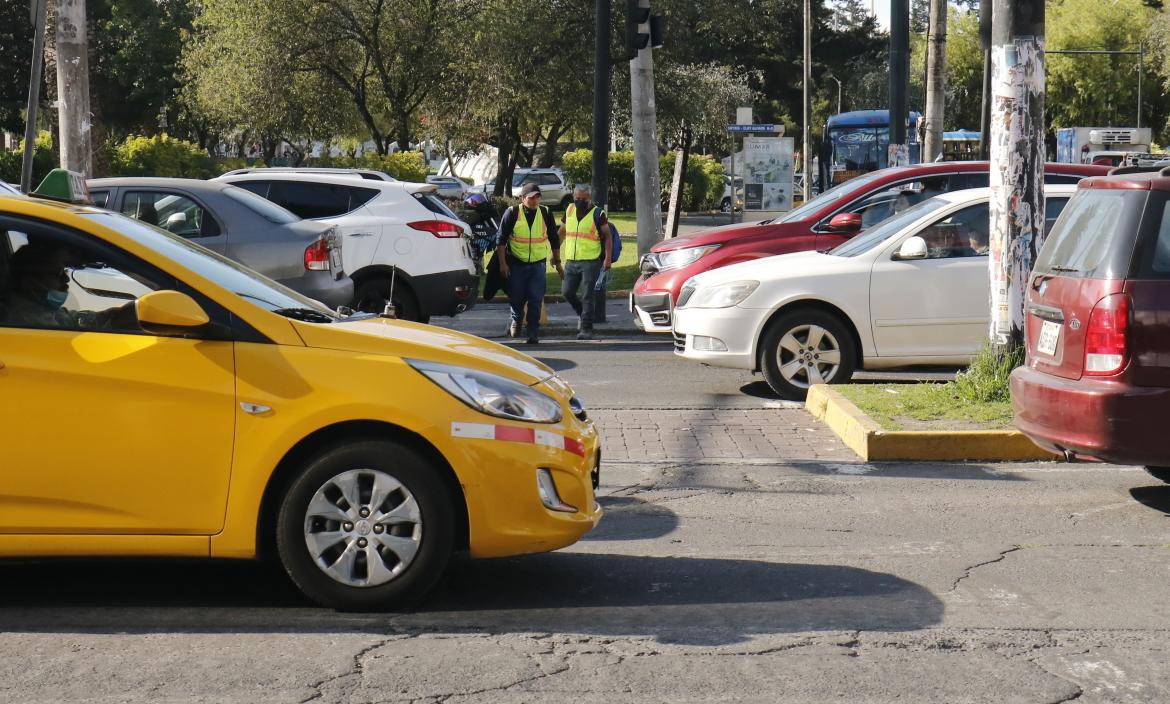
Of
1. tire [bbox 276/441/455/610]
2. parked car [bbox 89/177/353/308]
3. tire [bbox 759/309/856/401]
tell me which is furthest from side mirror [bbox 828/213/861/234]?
tire [bbox 276/441/455/610]

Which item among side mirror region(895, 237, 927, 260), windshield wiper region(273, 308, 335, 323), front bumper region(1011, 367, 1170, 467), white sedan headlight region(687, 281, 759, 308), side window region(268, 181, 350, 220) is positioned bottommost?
front bumper region(1011, 367, 1170, 467)

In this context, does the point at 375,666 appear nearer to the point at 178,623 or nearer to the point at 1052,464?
the point at 178,623

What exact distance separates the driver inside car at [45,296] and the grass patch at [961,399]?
497cm

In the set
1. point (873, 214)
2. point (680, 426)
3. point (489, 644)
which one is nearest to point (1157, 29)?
point (873, 214)

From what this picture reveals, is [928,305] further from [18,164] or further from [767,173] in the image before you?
[18,164]

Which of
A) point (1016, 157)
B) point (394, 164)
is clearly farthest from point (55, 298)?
point (394, 164)

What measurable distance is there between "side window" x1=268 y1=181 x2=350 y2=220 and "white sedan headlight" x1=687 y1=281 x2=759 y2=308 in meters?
4.44

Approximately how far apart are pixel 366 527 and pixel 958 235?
6876mm

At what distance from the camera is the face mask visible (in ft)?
17.1

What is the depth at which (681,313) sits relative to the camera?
11.2 m

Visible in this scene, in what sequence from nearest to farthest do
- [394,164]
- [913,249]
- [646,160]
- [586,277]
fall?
[913,249], [586,277], [646,160], [394,164]

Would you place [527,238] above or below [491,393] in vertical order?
above

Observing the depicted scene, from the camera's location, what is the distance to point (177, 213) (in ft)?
39.5

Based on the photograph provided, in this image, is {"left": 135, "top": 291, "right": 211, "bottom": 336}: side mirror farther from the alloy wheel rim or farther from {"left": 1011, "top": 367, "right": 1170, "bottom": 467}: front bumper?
the alloy wheel rim
